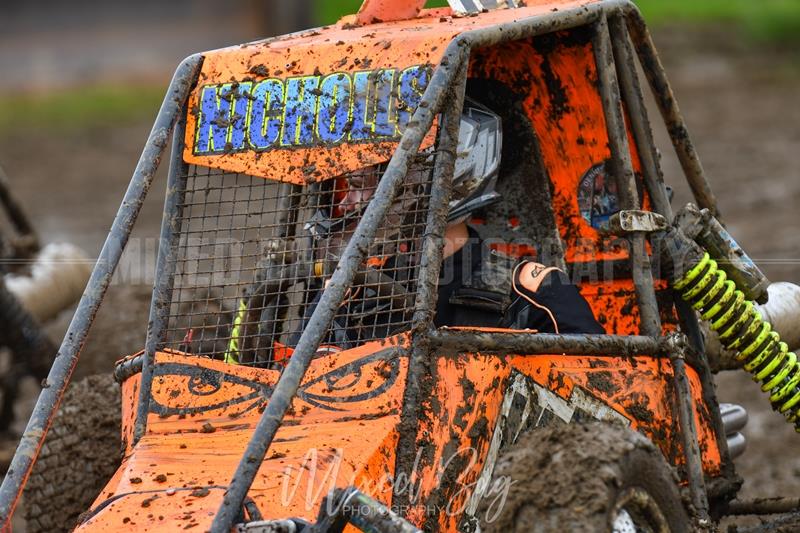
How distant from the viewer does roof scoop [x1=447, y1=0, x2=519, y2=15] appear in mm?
4566

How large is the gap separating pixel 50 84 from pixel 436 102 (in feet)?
53.6

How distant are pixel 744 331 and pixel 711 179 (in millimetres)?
8657

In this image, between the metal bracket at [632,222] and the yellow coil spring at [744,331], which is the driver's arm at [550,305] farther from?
the yellow coil spring at [744,331]

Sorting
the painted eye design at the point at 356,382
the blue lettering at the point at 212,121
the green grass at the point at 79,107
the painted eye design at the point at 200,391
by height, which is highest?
the green grass at the point at 79,107

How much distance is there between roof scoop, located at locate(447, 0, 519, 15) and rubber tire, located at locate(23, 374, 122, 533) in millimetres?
1968

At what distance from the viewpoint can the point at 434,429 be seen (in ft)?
11.6

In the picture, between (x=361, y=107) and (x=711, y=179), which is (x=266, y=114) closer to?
(x=361, y=107)

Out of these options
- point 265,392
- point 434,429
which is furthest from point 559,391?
point 265,392

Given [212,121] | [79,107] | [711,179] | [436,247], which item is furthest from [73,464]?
[79,107]

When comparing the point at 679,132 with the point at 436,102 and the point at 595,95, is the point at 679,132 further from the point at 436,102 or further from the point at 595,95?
the point at 436,102

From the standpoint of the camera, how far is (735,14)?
61.5 ft

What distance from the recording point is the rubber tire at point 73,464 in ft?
15.8

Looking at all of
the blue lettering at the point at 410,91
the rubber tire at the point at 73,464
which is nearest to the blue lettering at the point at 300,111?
the blue lettering at the point at 410,91

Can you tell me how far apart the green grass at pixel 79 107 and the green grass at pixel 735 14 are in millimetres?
3120
